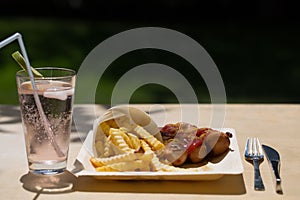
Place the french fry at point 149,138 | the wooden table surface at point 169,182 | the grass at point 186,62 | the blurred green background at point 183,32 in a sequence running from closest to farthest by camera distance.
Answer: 1. the wooden table surface at point 169,182
2. the french fry at point 149,138
3. the grass at point 186,62
4. the blurred green background at point 183,32

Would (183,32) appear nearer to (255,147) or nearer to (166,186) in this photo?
(255,147)

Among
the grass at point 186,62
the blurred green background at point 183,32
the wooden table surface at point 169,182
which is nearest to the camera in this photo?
the wooden table surface at point 169,182

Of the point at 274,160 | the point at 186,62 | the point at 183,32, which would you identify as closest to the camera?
the point at 274,160

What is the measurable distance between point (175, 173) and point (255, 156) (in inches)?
8.5

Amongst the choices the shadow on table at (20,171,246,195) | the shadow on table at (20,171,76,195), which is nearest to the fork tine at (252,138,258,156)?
the shadow on table at (20,171,246,195)

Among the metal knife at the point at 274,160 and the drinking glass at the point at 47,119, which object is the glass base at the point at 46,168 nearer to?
the drinking glass at the point at 47,119

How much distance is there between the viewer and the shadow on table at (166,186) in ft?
3.35

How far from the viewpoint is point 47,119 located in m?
1.06


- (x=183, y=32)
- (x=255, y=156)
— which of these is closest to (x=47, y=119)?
(x=255, y=156)

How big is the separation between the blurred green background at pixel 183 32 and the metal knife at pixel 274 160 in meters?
2.65

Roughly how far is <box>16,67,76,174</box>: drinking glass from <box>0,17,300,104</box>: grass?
271cm

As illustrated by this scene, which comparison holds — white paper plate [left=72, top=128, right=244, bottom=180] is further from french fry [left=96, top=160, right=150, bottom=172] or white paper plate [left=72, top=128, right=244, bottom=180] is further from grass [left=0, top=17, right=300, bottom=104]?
grass [left=0, top=17, right=300, bottom=104]

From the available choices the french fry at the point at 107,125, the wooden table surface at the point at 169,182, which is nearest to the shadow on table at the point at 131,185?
the wooden table surface at the point at 169,182

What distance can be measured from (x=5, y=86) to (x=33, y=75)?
3317mm
